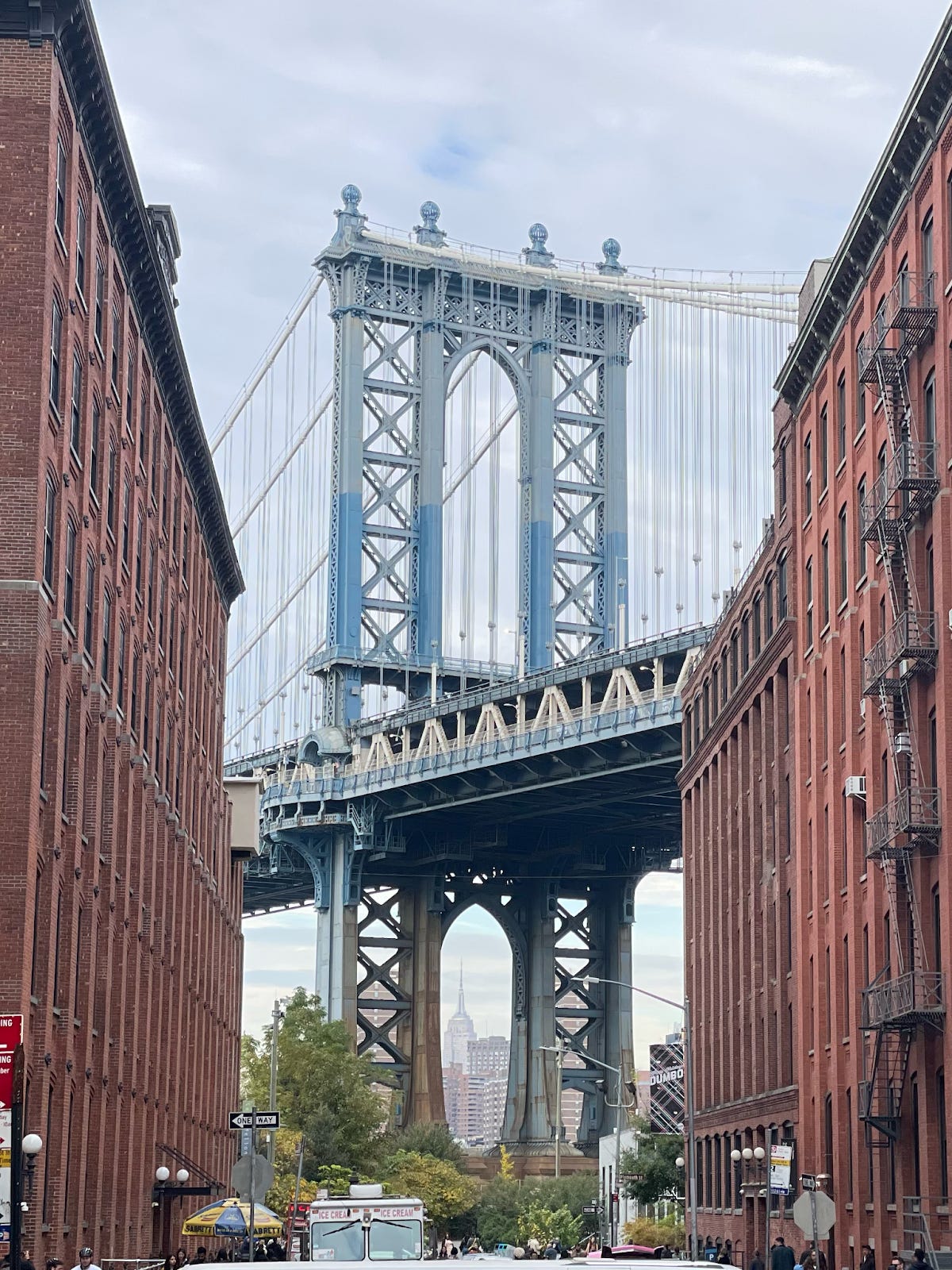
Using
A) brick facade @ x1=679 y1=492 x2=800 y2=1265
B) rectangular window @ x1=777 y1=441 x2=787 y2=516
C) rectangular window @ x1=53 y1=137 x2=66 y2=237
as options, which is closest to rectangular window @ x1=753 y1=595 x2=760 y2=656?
brick facade @ x1=679 y1=492 x2=800 y2=1265

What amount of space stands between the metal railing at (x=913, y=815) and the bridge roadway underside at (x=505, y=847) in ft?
181

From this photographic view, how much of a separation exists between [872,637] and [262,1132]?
46714 mm

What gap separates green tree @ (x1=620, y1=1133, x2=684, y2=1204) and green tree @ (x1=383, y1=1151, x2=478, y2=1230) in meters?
15.2

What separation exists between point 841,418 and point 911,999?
16987mm

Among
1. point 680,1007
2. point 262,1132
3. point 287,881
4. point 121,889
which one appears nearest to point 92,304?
point 121,889

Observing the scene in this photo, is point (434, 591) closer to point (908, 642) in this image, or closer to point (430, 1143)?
point (430, 1143)

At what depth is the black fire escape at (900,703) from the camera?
4378 centimetres

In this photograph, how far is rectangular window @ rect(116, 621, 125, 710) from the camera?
5169 cm

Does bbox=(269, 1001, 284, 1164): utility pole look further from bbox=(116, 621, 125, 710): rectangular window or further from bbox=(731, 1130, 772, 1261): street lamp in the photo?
bbox=(116, 621, 125, 710): rectangular window

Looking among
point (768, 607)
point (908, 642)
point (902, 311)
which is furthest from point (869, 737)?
point (768, 607)

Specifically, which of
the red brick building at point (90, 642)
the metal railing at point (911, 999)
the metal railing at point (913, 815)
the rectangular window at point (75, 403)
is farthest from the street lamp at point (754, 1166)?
the rectangular window at point (75, 403)

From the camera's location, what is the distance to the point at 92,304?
46.8m

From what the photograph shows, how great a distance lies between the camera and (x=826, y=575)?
186ft

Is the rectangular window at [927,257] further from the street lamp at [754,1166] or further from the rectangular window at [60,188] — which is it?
the street lamp at [754,1166]
